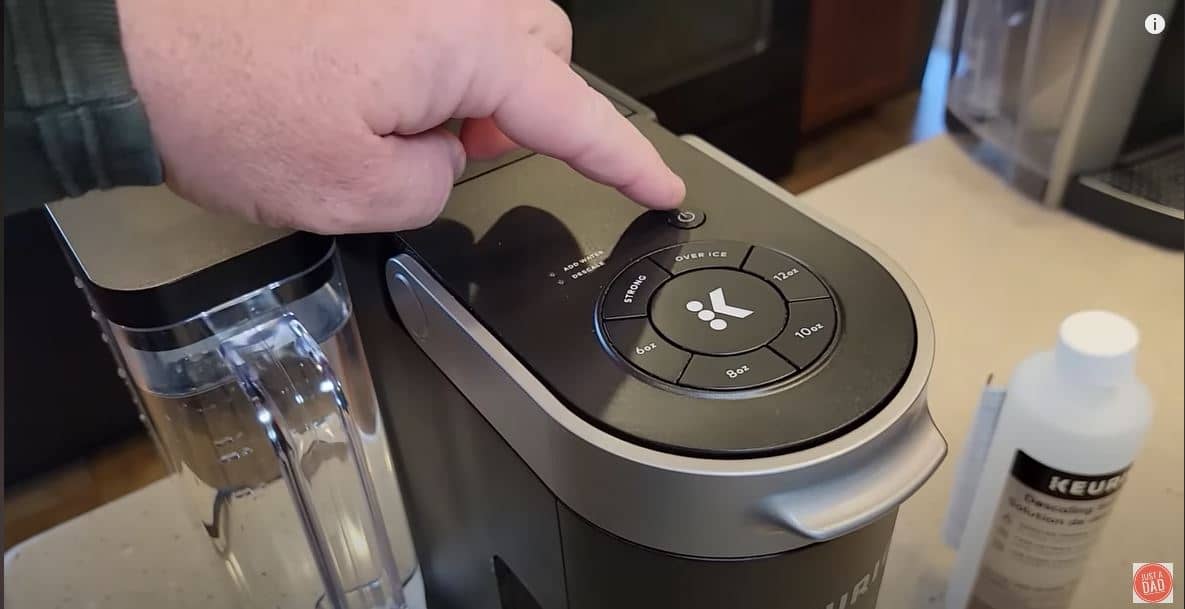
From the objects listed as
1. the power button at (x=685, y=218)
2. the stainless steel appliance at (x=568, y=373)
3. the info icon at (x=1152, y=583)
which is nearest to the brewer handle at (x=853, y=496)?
the stainless steel appliance at (x=568, y=373)

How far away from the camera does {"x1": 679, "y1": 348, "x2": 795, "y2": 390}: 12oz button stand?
11.3 inches

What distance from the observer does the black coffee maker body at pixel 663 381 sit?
10.9 inches

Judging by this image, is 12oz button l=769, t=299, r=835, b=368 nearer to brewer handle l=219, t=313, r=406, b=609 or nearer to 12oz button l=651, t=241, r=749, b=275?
12oz button l=651, t=241, r=749, b=275

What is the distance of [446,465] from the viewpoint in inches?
15.6

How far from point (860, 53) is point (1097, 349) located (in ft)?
3.89

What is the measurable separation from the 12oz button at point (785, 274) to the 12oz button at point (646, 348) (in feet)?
0.14

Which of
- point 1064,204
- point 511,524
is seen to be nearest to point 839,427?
point 511,524

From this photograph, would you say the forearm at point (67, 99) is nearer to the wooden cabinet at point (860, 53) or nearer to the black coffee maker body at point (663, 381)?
the black coffee maker body at point (663, 381)

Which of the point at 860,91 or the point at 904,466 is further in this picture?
the point at 860,91

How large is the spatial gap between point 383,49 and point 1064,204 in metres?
0.55

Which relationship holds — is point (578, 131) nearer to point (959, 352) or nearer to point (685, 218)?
point (685, 218)

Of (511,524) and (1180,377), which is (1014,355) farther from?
(511,524)

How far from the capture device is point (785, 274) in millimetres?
323

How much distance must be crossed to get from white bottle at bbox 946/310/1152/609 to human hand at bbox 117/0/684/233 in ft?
0.62
